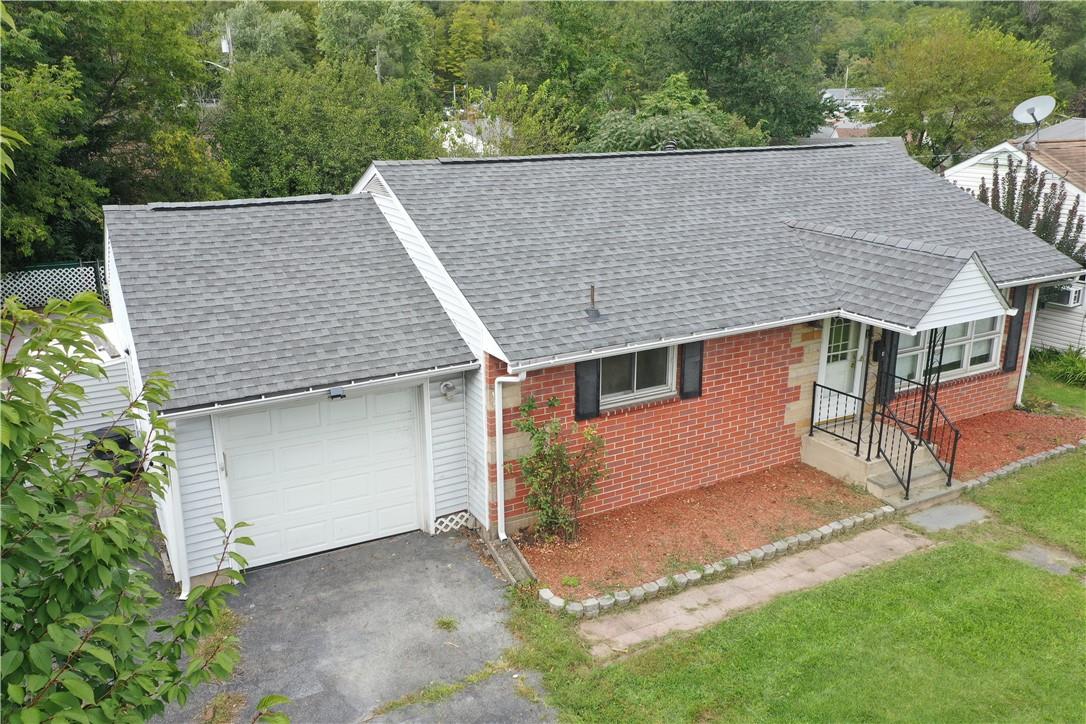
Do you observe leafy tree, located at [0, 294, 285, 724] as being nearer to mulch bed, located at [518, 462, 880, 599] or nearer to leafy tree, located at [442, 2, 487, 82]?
mulch bed, located at [518, 462, 880, 599]

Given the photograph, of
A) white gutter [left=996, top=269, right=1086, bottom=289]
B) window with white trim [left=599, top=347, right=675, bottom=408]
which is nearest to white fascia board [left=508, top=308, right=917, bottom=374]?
window with white trim [left=599, top=347, right=675, bottom=408]

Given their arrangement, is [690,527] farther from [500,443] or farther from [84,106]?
[84,106]

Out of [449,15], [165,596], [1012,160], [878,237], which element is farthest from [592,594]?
[449,15]

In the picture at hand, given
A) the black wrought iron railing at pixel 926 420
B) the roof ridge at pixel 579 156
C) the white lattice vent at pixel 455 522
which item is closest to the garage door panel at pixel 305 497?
the white lattice vent at pixel 455 522

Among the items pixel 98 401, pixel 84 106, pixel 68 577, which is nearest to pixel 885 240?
pixel 68 577

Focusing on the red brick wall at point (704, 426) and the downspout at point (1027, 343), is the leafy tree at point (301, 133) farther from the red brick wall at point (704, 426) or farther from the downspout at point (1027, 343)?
the downspout at point (1027, 343)

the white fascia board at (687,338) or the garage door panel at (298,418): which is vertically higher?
the white fascia board at (687,338)
